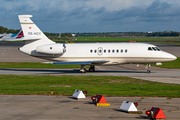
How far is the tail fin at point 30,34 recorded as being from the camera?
35.9 m

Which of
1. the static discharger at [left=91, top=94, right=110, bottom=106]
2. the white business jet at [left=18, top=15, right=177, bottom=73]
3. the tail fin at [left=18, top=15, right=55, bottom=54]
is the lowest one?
the static discharger at [left=91, top=94, right=110, bottom=106]

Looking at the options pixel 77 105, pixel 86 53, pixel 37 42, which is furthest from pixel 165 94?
pixel 37 42

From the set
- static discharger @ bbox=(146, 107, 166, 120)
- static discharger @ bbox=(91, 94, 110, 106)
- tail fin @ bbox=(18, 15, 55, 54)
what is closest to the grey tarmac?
static discharger @ bbox=(91, 94, 110, 106)

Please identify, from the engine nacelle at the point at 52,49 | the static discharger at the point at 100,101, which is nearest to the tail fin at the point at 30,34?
the engine nacelle at the point at 52,49

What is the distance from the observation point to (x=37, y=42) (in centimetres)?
3616

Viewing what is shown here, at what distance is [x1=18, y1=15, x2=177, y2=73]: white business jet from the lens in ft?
111

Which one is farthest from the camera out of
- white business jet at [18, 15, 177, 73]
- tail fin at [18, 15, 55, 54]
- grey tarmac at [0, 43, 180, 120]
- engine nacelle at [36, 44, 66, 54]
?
tail fin at [18, 15, 55, 54]

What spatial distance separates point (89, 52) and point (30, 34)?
27.0ft

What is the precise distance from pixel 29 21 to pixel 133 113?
25.4 m

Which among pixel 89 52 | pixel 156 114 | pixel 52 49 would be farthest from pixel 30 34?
pixel 156 114

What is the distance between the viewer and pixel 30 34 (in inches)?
1420

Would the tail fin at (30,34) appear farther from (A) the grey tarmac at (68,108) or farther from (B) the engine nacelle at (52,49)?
(A) the grey tarmac at (68,108)

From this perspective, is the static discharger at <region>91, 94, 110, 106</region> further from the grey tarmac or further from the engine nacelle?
the engine nacelle

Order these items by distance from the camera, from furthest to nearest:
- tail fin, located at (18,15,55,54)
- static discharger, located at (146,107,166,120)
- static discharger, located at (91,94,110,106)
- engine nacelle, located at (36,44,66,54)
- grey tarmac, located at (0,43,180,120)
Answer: tail fin, located at (18,15,55,54)
engine nacelle, located at (36,44,66,54)
static discharger, located at (91,94,110,106)
grey tarmac, located at (0,43,180,120)
static discharger, located at (146,107,166,120)
